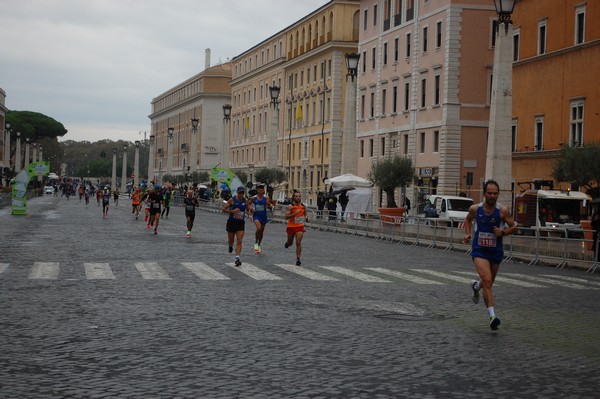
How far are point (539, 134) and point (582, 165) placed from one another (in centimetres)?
993

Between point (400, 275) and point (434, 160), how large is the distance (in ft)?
138

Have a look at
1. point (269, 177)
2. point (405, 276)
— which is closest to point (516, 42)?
point (269, 177)

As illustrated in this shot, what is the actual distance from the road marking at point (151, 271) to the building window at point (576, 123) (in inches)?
1138

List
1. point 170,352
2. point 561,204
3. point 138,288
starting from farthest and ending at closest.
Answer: point 561,204
point 138,288
point 170,352

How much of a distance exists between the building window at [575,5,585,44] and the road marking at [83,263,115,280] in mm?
31194

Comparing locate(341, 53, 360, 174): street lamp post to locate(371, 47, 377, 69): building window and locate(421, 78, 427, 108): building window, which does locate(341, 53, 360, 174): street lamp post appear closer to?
locate(421, 78, 427, 108): building window

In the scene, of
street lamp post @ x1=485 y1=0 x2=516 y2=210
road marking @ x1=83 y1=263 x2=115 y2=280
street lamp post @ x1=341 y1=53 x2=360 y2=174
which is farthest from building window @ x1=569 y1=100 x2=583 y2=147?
road marking @ x1=83 y1=263 x2=115 y2=280

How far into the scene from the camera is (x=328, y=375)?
909 cm

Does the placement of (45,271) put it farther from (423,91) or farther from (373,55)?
(373,55)

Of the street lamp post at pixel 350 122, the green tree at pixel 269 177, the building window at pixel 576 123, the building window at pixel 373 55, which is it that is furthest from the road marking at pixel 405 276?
the building window at pixel 373 55

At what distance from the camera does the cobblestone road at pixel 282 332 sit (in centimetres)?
869

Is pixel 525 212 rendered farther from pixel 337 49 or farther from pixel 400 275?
pixel 337 49

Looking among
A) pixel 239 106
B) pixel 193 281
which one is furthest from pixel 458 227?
pixel 239 106

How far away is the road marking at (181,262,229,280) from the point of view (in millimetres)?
19391
